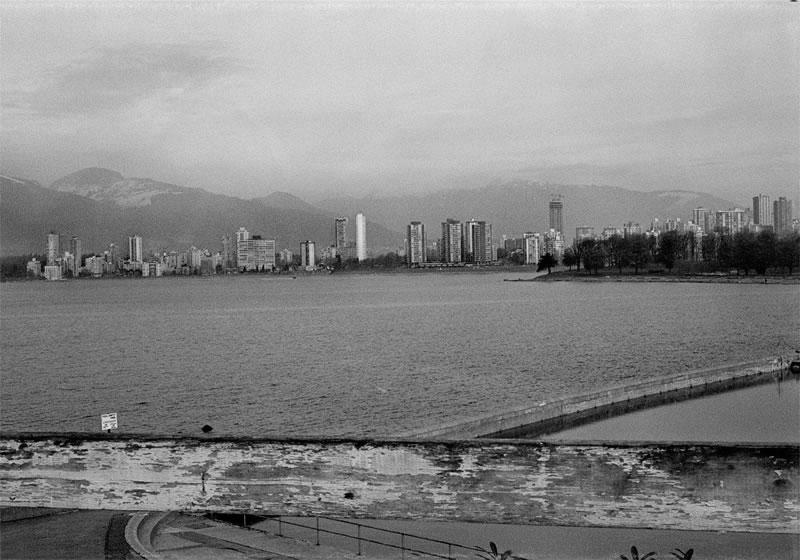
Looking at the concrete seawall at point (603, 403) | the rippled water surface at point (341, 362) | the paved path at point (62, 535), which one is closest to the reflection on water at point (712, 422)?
the concrete seawall at point (603, 403)

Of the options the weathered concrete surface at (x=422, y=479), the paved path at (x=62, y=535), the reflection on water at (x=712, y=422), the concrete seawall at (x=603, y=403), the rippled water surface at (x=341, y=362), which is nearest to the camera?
the weathered concrete surface at (x=422, y=479)

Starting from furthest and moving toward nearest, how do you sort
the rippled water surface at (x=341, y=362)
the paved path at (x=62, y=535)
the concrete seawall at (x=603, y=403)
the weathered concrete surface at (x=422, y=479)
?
the rippled water surface at (x=341, y=362) → the concrete seawall at (x=603, y=403) → the paved path at (x=62, y=535) → the weathered concrete surface at (x=422, y=479)

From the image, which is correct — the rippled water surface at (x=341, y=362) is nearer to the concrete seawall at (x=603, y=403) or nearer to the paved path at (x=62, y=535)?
the paved path at (x=62, y=535)

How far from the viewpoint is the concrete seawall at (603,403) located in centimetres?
1869

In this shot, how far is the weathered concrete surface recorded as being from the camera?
2.77m

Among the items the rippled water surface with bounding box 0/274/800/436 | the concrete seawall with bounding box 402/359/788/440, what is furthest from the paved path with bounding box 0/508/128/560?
the concrete seawall with bounding box 402/359/788/440

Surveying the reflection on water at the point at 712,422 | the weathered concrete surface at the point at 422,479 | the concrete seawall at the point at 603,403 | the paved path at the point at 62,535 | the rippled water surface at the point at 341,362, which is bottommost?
the rippled water surface at the point at 341,362

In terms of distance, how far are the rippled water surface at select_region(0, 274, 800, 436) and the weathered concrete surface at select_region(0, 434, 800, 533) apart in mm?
2646

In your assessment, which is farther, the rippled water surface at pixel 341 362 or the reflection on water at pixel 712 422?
the rippled water surface at pixel 341 362

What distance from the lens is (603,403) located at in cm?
2255

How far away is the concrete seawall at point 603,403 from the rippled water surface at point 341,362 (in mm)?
3615

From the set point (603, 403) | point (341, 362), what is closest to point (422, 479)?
point (603, 403)

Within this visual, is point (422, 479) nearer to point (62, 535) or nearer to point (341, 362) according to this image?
point (62, 535)

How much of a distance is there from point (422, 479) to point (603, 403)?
2060 cm
